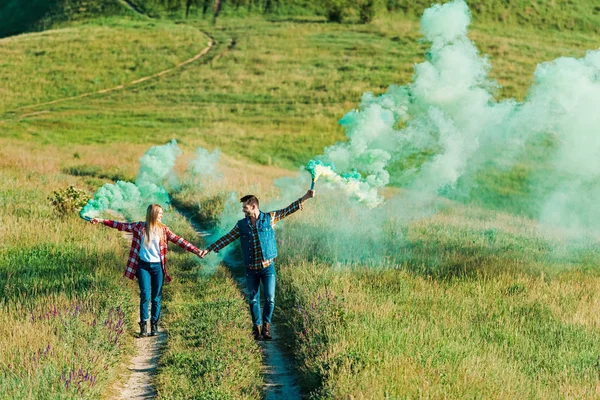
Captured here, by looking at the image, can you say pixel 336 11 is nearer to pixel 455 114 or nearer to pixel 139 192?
pixel 455 114

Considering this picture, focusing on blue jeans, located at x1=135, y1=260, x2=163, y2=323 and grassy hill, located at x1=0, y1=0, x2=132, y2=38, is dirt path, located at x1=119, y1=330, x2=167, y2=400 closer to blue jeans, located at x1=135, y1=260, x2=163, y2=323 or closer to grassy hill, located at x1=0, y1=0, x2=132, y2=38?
blue jeans, located at x1=135, y1=260, x2=163, y2=323

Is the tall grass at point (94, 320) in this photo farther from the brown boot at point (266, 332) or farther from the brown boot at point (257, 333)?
the brown boot at point (266, 332)

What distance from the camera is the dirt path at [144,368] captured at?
757 cm

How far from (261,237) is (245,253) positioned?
384 mm

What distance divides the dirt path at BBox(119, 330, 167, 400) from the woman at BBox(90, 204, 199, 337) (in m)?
0.32

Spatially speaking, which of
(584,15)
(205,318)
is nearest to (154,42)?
(584,15)

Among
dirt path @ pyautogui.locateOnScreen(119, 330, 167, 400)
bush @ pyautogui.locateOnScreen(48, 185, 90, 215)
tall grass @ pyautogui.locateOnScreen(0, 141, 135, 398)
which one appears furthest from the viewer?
bush @ pyautogui.locateOnScreen(48, 185, 90, 215)

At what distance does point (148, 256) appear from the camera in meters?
9.64

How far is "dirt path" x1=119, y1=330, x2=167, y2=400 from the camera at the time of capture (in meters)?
7.57

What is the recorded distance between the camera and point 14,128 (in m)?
41.8

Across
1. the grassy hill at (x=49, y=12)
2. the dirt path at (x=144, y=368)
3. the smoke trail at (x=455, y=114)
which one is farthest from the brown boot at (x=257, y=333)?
the grassy hill at (x=49, y=12)

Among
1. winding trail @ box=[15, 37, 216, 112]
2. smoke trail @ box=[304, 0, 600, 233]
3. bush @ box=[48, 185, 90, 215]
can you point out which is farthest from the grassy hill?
smoke trail @ box=[304, 0, 600, 233]

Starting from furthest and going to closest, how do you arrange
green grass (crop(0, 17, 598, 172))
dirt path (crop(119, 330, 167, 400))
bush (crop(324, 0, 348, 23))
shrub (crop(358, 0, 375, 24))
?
bush (crop(324, 0, 348, 23))
shrub (crop(358, 0, 375, 24))
green grass (crop(0, 17, 598, 172))
dirt path (crop(119, 330, 167, 400))

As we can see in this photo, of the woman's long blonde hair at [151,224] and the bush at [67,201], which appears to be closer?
the woman's long blonde hair at [151,224]
